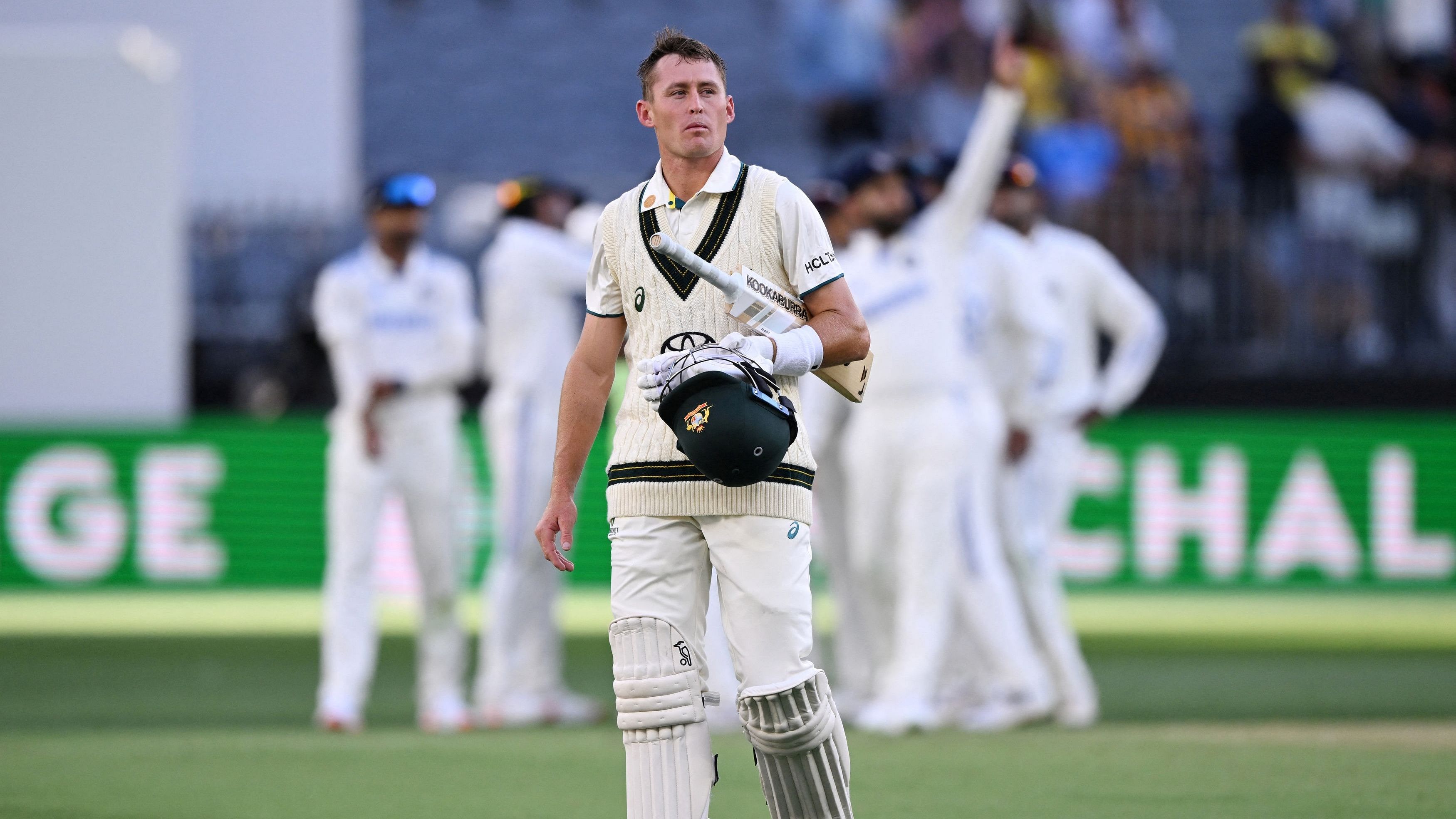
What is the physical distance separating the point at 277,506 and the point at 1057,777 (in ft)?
25.8

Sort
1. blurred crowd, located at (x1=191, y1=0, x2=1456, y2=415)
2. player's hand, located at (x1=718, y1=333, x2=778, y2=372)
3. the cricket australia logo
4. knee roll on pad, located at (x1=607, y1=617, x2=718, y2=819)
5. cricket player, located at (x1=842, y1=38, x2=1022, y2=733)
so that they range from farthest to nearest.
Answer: blurred crowd, located at (x1=191, y1=0, x2=1456, y2=415) → cricket player, located at (x1=842, y1=38, x2=1022, y2=733) → knee roll on pad, located at (x1=607, y1=617, x2=718, y2=819) → player's hand, located at (x1=718, y1=333, x2=778, y2=372) → the cricket australia logo

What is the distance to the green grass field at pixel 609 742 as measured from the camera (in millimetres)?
6473

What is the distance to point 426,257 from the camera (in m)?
9.37

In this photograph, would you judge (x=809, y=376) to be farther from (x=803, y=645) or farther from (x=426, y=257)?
(x=803, y=645)

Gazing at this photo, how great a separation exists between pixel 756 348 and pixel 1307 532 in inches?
391

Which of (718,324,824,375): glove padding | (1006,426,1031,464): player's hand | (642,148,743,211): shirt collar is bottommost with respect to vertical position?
(1006,426,1031,464): player's hand

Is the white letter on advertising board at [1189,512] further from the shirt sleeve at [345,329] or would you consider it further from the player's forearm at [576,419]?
the player's forearm at [576,419]

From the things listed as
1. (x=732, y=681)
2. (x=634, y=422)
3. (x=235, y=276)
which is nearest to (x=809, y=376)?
(x=732, y=681)

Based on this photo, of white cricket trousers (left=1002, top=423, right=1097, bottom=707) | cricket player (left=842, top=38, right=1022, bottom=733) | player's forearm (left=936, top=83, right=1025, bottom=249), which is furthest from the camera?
white cricket trousers (left=1002, top=423, right=1097, bottom=707)

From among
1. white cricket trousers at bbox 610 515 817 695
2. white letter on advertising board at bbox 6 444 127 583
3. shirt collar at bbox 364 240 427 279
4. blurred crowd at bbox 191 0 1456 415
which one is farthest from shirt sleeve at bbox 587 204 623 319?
white letter on advertising board at bbox 6 444 127 583

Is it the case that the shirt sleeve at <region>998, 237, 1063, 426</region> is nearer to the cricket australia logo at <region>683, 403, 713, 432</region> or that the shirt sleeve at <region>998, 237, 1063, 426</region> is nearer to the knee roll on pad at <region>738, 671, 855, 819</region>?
the knee roll on pad at <region>738, 671, 855, 819</region>

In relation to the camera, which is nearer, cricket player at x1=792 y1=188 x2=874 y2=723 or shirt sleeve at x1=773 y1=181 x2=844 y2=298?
shirt sleeve at x1=773 y1=181 x2=844 y2=298

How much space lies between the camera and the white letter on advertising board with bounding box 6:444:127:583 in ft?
43.2

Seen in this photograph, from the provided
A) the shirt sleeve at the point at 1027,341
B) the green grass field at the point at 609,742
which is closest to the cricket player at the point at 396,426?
the green grass field at the point at 609,742
